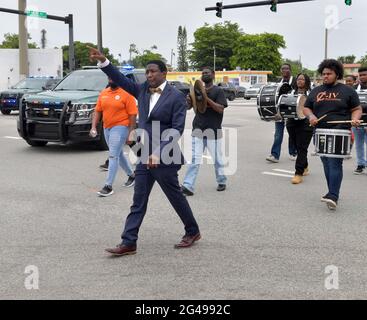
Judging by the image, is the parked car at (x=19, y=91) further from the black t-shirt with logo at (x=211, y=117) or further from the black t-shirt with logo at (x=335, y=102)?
the black t-shirt with logo at (x=335, y=102)

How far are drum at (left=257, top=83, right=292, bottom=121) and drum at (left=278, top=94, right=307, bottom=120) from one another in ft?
1.78

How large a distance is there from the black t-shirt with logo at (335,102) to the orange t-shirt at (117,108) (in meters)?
2.70

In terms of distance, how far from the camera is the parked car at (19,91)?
23734 mm

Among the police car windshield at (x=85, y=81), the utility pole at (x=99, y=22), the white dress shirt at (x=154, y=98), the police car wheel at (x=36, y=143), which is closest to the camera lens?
the white dress shirt at (x=154, y=98)

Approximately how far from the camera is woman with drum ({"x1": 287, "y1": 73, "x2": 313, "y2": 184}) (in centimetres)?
924

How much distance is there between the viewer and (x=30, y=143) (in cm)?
1323

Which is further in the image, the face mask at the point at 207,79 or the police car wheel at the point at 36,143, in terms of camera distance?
the police car wheel at the point at 36,143

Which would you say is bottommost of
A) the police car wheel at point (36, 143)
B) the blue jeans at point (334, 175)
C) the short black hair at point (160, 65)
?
the police car wheel at point (36, 143)

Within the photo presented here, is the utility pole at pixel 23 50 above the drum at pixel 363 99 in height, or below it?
above

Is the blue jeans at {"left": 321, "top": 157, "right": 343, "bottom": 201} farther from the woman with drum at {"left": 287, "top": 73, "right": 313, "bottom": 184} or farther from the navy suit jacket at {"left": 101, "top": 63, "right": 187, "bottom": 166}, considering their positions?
the navy suit jacket at {"left": 101, "top": 63, "right": 187, "bottom": 166}

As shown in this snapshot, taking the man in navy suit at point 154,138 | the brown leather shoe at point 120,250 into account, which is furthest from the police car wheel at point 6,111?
the brown leather shoe at point 120,250

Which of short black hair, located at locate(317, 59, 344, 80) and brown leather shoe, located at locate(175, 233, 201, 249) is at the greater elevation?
short black hair, located at locate(317, 59, 344, 80)

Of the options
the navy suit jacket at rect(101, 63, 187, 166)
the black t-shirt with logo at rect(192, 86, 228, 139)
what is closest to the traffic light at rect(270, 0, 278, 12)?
the black t-shirt with logo at rect(192, 86, 228, 139)

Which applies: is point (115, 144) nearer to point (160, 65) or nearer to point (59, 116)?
point (160, 65)
